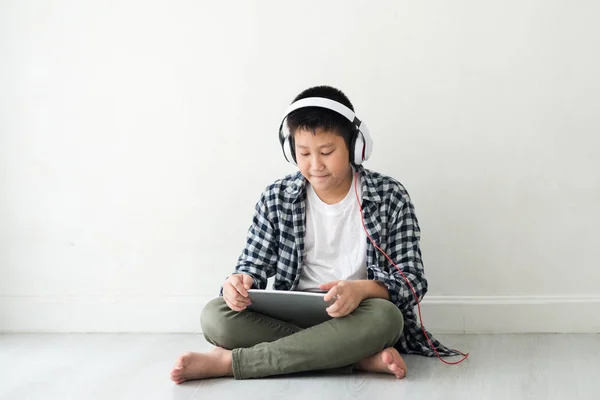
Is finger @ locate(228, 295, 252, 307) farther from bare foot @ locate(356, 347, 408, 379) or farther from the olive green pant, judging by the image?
bare foot @ locate(356, 347, 408, 379)

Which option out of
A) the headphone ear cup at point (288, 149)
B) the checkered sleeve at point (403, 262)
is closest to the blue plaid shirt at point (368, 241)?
the checkered sleeve at point (403, 262)

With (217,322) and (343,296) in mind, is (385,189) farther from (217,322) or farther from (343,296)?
(217,322)

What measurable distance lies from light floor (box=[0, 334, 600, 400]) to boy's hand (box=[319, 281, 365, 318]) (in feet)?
0.51

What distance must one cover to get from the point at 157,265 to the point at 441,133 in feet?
3.10

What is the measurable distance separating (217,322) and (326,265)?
1.10ft

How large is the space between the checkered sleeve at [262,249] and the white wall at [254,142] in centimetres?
28

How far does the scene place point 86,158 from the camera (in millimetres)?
2400

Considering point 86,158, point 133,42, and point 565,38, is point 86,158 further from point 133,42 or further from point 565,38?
point 565,38

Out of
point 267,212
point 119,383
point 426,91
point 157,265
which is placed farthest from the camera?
point 157,265

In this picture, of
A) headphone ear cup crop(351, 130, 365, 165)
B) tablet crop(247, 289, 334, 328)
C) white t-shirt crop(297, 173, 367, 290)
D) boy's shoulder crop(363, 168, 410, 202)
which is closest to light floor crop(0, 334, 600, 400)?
tablet crop(247, 289, 334, 328)

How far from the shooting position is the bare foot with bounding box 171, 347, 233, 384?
5.73 ft

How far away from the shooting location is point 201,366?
5.78 ft

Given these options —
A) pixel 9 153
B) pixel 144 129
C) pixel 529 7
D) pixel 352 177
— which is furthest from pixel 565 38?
pixel 9 153

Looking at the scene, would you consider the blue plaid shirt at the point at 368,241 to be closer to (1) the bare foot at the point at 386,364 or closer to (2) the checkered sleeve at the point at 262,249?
(2) the checkered sleeve at the point at 262,249
